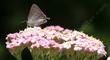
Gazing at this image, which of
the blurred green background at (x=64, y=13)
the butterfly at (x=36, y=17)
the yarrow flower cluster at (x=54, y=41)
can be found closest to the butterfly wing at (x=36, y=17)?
the butterfly at (x=36, y=17)

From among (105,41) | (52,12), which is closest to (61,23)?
(52,12)

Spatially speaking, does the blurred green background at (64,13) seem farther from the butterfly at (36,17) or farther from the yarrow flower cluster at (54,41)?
the yarrow flower cluster at (54,41)

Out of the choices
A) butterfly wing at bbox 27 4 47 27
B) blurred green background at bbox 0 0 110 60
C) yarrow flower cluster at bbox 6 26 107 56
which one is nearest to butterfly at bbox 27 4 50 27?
butterfly wing at bbox 27 4 47 27

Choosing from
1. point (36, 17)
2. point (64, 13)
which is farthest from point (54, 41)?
point (64, 13)

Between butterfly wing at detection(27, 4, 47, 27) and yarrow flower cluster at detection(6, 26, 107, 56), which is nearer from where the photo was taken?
yarrow flower cluster at detection(6, 26, 107, 56)

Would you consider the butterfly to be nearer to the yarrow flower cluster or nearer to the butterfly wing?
the butterfly wing
